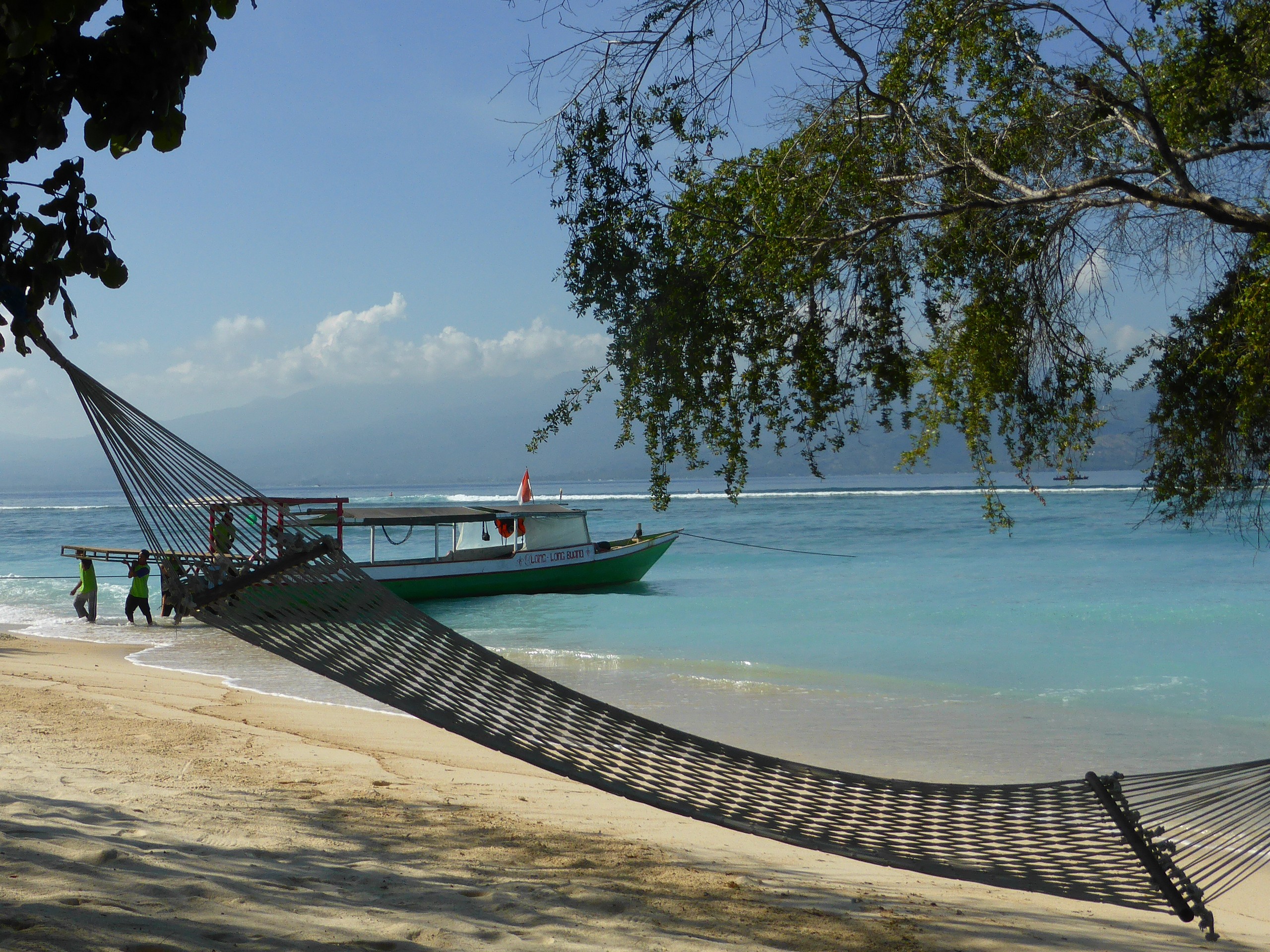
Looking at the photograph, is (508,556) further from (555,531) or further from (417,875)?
(417,875)

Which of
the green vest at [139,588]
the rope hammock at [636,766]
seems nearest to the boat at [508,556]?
the green vest at [139,588]

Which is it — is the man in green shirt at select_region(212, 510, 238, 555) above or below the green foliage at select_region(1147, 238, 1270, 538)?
below

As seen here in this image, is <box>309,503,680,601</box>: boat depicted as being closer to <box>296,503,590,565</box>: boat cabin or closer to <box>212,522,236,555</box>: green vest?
<box>296,503,590,565</box>: boat cabin

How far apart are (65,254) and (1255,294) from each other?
13.1ft

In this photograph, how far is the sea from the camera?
794 cm

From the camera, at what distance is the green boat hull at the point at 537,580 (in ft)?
55.7

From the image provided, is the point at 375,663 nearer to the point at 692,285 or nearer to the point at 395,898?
the point at 395,898

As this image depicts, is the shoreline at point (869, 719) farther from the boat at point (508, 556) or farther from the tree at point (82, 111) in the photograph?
the tree at point (82, 111)

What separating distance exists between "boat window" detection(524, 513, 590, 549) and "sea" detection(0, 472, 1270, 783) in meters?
1.00

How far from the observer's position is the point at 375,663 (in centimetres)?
293

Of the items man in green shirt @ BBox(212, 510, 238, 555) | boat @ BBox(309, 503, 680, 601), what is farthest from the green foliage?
boat @ BBox(309, 503, 680, 601)

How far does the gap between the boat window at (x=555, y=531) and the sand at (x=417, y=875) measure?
12.2 meters

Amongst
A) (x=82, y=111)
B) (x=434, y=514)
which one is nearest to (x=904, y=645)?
(x=434, y=514)

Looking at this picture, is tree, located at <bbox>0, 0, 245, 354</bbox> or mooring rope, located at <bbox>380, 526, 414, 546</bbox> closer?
tree, located at <bbox>0, 0, 245, 354</bbox>
